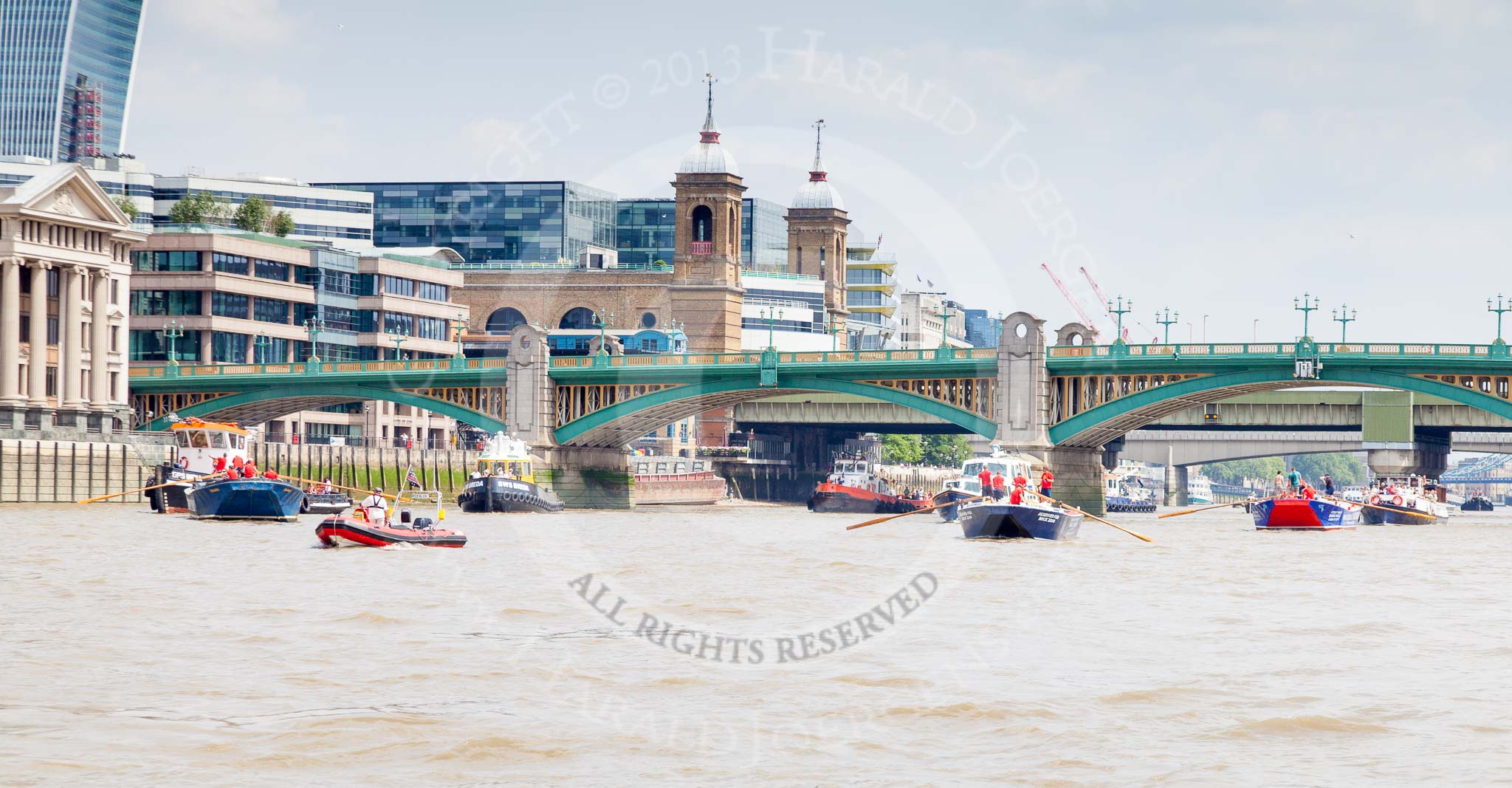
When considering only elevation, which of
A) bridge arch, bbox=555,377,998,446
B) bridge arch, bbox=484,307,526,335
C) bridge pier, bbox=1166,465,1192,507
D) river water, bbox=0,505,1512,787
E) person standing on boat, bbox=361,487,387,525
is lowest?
bridge pier, bbox=1166,465,1192,507

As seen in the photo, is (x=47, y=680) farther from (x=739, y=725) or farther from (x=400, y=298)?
(x=400, y=298)

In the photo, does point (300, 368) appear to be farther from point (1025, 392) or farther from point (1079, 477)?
point (1079, 477)

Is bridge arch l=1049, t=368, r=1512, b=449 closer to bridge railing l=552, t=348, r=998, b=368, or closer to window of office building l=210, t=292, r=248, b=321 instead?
bridge railing l=552, t=348, r=998, b=368

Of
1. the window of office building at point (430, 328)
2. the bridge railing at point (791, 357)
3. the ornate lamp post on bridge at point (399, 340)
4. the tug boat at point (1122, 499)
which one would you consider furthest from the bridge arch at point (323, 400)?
the tug boat at point (1122, 499)

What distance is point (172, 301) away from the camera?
150 meters

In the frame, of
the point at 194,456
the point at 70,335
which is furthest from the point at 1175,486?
the point at 194,456

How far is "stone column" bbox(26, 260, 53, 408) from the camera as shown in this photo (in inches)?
4380

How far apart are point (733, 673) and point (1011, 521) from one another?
141 ft

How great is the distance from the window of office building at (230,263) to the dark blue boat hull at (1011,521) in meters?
90.6

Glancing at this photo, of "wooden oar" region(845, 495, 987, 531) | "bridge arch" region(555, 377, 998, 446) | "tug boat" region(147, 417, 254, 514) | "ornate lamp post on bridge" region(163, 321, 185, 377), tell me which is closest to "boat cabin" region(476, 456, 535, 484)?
"bridge arch" region(555, 377, 998, 446)

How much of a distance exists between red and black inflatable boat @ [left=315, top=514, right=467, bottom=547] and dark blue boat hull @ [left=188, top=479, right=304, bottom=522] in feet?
60.2

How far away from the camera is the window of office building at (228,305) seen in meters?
150

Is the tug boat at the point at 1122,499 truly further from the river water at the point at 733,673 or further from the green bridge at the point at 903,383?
the river water at the point at 733,673

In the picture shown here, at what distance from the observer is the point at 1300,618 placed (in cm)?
4406
